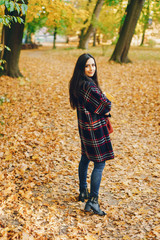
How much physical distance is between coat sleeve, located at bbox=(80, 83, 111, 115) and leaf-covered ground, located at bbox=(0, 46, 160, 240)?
161 millimetres

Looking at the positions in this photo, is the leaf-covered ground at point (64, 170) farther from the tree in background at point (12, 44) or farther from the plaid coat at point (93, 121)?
the tree in background at point (12, 44)

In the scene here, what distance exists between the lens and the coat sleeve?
2.77 m

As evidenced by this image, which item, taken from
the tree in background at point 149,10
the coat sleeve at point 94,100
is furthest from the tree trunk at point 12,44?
the tree in background at point 149,10

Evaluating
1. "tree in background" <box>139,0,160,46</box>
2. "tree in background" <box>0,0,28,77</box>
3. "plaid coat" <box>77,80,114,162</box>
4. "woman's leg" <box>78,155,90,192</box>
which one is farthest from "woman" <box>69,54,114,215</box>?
"tree in background" <box>139,0,160,46</box>

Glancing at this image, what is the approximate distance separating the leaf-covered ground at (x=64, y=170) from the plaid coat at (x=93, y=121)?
0.22 metres

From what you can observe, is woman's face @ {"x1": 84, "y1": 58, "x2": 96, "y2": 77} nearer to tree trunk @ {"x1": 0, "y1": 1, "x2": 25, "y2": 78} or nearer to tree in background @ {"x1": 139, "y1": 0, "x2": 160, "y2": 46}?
tree trunk @ {"x1": 0, "y1": 1, "x2": 25, "y2": 78}

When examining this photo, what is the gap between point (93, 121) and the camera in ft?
9.33

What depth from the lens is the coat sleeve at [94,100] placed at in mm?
2773

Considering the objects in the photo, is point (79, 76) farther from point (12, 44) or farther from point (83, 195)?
point (12, 44)

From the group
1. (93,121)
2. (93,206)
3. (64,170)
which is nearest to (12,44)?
(64,170)

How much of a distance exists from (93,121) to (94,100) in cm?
26

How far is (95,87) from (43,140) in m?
3.06

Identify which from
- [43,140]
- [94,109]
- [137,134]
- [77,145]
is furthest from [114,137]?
[94,109]

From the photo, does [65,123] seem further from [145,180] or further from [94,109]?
[94,109]
